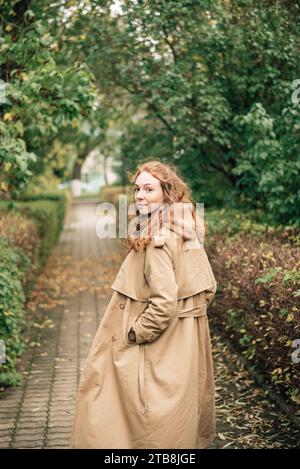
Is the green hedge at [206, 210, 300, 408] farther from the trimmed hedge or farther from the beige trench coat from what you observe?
the trimmed hedge

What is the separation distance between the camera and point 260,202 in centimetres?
838

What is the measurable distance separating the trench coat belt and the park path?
1398 millimetres

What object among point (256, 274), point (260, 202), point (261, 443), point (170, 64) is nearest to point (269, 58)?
point (170, 64)

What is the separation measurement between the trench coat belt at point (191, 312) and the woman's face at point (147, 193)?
59 centimetres

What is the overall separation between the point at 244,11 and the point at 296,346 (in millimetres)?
5542

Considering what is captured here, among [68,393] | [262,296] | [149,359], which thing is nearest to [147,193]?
[149,359]

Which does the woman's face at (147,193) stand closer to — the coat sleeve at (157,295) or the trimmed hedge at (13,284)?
the coat sleeve at (157,295)

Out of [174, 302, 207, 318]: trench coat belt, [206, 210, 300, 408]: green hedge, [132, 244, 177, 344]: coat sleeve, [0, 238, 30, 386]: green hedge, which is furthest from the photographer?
[0, 238, 30, 386]: green hedge

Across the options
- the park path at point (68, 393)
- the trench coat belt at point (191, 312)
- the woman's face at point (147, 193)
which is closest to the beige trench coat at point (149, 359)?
the trench coat belt at point (191, 312)

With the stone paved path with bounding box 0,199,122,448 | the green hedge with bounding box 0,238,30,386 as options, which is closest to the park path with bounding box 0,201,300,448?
the stone paved path with bounding box 0,199,122,448

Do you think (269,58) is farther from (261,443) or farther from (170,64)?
(261,443)

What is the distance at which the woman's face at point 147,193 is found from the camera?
323 centimetres

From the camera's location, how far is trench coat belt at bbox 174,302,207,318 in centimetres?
318

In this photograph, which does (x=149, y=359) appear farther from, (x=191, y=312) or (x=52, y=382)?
(x=52, y=382)
